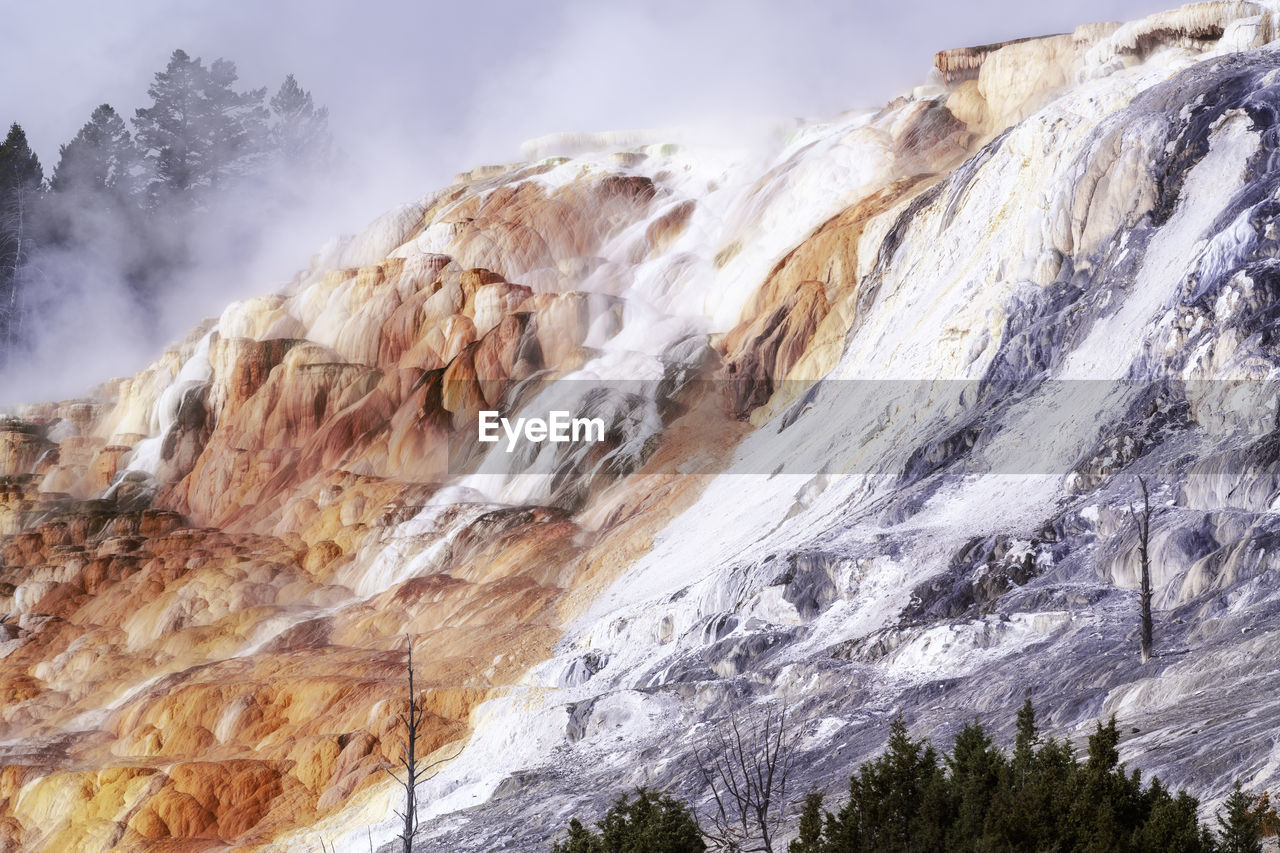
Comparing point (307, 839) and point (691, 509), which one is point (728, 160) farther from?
point (307, 839)

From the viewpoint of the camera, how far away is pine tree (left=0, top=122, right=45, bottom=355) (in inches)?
3342

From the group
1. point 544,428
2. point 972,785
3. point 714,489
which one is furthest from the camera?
point 544,428

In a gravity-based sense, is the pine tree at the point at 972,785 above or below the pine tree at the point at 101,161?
below

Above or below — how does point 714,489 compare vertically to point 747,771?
above

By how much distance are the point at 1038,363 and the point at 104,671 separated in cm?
2917

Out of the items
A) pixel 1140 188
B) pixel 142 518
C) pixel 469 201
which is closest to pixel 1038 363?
pixel 1140 188

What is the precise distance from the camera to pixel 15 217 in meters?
87.5

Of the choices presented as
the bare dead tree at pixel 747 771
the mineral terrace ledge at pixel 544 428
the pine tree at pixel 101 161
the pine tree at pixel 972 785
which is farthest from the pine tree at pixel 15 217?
the pine tree at pixel 972 785

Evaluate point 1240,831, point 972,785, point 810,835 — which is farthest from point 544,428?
point 1240,831

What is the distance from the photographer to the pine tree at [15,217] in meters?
84.9

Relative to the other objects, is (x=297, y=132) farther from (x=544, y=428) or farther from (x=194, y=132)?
(x=544, y=428)

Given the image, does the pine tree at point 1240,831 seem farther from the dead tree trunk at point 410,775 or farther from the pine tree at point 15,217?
the pine tree at point 15,217

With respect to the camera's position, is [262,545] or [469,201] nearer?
[262,545]

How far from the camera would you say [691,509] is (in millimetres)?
43469
